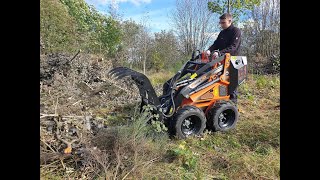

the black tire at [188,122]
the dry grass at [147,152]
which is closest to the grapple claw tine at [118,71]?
the dry grass at [147,152]

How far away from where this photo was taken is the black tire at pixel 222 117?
5.00m

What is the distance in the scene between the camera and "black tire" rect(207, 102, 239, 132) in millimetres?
5004

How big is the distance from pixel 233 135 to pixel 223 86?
2.80 feet

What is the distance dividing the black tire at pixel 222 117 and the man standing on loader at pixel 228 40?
0.42 meters

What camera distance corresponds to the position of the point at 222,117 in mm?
5250

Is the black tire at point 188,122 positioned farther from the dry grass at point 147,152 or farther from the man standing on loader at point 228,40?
the man standing on loader at point 228,40

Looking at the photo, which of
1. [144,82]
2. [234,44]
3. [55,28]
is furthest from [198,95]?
[55,28]

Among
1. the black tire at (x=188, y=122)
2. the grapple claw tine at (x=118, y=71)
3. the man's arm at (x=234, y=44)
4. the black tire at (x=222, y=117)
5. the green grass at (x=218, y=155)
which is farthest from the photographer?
the man's arm at (x=234, y=44)

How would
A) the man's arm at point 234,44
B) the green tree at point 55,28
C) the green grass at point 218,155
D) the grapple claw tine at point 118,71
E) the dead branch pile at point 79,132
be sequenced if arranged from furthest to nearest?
the green tree at point 55,28, the man's arm at point 234,44, the grapple claw tine at point 118,71, the green grass at point 218,155, the dead branch pile at point 79,132

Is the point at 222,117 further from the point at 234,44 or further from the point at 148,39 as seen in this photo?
the point at 148,39

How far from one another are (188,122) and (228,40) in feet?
5.76

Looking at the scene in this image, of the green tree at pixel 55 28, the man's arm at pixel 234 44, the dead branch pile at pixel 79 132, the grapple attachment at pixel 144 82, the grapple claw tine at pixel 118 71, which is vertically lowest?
the dead branch pile at pixel 79 132
